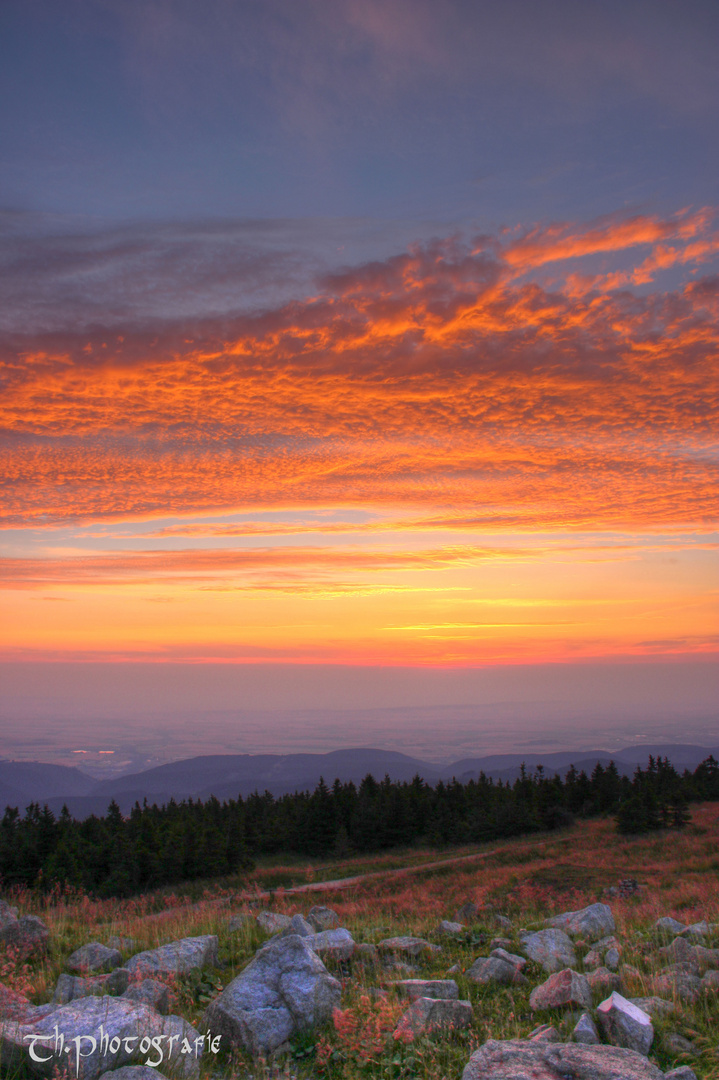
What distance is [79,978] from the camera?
8.12 meters

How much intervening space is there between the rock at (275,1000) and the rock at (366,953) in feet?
6.66

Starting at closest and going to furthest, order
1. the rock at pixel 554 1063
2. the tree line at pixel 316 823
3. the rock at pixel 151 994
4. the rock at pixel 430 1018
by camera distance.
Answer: the rock at pixel 554 1063 → the rock at pixel 430 1018 → the rock at pixel 151 994 → the tree line at pixel 316 823

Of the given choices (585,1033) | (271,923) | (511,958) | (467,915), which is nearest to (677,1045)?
(585,1033)

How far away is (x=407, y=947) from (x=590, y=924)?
12.4 feet

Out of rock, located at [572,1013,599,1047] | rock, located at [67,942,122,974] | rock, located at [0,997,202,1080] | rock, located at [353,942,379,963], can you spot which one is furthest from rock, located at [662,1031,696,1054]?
rock, located at [67,942,122,974]

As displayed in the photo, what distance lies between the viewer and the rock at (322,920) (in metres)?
11.6

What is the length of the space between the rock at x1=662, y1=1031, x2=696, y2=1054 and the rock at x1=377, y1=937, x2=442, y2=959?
15.0 feet

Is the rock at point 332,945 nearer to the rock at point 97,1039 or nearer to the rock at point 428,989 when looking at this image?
the rock at point 428,989

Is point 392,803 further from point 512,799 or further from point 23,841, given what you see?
point 23,841

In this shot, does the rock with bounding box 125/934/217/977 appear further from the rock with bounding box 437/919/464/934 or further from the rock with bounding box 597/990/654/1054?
the rock with bounding box 597/990/654/1054

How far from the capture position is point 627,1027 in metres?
6.16

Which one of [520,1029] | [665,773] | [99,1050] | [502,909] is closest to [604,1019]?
[520,1029]

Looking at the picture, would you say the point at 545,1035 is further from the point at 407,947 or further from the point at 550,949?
the point at 407,947

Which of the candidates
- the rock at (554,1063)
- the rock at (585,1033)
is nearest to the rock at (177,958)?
the rock at (554,1063)
